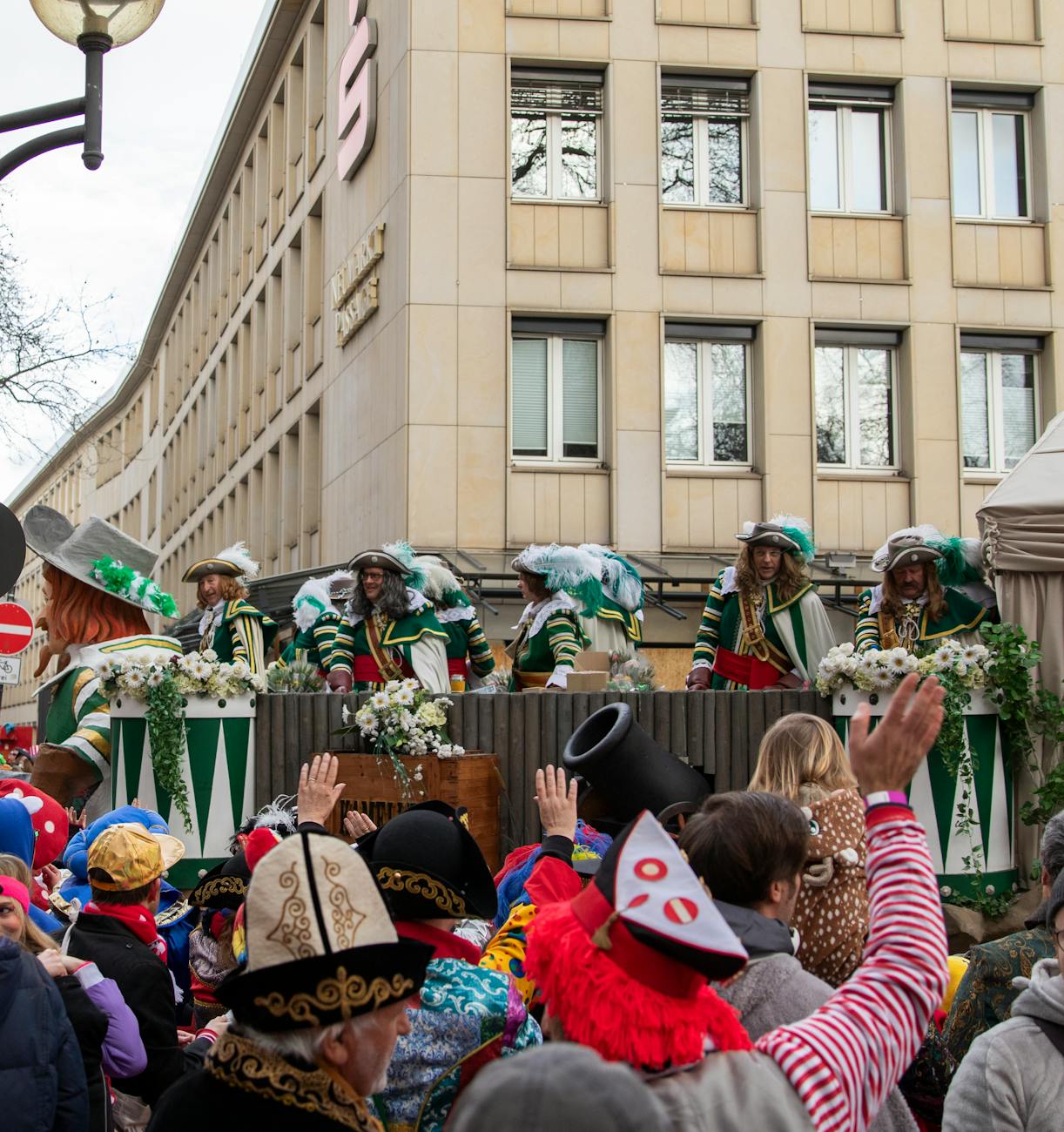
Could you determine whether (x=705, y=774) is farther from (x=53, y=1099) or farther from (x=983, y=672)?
(x=53, y=1099)

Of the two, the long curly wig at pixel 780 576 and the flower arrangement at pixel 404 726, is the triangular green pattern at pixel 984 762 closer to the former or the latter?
the long curly wig at pixel 780 576

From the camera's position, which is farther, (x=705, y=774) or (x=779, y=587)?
(x=779, y=587)

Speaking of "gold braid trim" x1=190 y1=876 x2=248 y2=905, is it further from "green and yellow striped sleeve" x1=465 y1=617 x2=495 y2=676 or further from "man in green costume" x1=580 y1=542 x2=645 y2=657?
"man in green costume" x1=580 y1=542 x2=645 y2=657

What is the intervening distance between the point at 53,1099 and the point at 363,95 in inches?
727

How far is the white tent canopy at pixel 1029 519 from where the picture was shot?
8375 millimetres

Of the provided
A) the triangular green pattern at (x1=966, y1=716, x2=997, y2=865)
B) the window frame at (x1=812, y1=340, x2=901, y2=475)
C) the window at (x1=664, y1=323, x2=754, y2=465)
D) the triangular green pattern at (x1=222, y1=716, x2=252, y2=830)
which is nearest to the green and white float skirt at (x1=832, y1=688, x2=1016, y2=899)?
the triangular green pattern at (x1=966, y1=716, x2=997, y2=865)

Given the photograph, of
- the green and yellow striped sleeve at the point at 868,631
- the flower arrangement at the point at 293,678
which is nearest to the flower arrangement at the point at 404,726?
the flower arrangement at the point at 293,678

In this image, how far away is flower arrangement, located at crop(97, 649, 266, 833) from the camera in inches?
321

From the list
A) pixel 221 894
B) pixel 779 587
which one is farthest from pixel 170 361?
pixel 221 894

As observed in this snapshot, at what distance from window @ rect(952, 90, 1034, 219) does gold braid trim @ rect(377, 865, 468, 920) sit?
17.4 meters

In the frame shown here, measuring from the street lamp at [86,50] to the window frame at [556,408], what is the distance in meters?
11.2

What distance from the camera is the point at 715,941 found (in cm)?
237

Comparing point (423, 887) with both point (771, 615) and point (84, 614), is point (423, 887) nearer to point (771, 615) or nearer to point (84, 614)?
point (84, 614)

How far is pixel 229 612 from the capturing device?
10.7 metres
